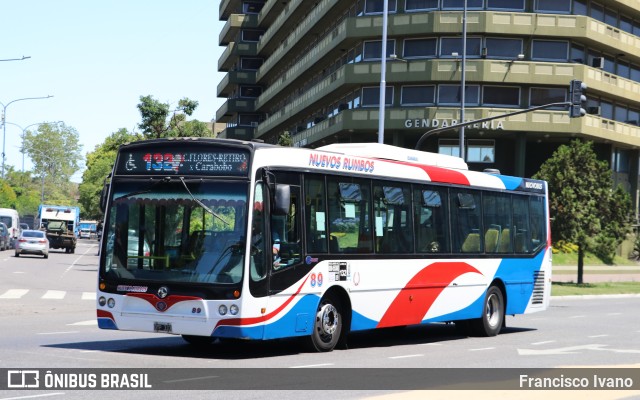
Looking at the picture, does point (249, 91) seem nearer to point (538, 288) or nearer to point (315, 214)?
point (538, 288)

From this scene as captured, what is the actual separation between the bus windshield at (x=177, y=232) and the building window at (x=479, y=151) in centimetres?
5310

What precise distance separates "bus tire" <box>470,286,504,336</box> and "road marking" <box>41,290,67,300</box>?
39.6ft

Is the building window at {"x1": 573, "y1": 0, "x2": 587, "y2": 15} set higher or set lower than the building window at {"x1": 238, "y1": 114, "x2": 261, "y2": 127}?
higher

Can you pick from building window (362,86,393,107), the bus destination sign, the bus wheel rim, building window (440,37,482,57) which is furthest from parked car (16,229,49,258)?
the bus wheel rim

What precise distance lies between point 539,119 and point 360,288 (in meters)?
49.3

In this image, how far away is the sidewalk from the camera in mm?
55938

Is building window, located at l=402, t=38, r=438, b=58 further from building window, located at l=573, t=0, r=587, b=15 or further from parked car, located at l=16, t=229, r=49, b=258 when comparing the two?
parked car, located at l=16, t=229, r=49, b=258

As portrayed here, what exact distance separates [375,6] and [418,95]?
6308mm

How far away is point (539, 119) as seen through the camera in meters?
64.1

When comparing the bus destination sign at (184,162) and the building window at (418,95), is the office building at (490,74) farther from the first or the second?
the bus destination sign at (184,162)

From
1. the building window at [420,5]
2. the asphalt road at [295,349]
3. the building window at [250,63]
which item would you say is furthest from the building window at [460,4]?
the building window at [250,63]

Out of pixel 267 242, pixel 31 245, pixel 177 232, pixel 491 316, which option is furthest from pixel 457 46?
pixel 177 232

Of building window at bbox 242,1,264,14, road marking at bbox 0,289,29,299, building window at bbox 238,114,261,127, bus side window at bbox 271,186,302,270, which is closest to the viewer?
bus side window at bbox 271,186,302,270

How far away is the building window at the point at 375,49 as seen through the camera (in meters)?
66.2
